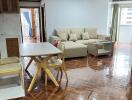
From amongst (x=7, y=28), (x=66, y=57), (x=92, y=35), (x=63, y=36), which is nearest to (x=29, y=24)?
(x=63, y=36)

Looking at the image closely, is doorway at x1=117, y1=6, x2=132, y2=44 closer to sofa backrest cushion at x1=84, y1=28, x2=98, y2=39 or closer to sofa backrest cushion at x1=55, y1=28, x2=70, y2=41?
sofa backrest cushion at x1=84, y1=28, x2=98, y2=39

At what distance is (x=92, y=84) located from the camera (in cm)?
319

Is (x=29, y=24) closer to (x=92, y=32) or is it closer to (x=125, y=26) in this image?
(x=92, y=32)

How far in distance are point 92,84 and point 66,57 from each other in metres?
1.93

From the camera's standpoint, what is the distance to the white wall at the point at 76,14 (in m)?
6.09

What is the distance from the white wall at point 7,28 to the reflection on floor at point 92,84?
3.08 feet

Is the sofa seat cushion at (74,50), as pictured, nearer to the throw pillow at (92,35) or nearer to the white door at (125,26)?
the throw pillow at (92,35)

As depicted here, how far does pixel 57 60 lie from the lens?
330 centimetres

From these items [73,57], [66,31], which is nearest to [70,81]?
[73,57]

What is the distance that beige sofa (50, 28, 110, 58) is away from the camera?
5002mm

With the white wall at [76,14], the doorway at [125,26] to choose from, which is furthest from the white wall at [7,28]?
the doorway at [125,26]

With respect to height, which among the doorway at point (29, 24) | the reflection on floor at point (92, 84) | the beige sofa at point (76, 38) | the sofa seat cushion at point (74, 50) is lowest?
the reflection on floor at point (92, 84)

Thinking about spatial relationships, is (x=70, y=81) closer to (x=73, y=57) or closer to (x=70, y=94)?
(x=70, y=94)

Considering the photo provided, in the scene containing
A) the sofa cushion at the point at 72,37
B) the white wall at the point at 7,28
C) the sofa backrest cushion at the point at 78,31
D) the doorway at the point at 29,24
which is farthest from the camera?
the doorway at the point at 29,24
